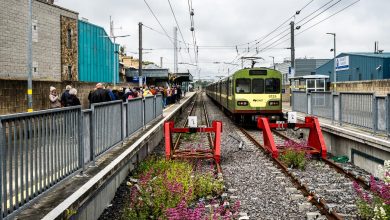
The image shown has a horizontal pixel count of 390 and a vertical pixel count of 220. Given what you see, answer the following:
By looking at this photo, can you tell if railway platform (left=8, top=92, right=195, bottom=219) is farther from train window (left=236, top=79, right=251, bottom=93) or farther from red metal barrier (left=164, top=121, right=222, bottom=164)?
train window (left=236, top=79, right=251, bottom=93)

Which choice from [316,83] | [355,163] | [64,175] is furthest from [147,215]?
[316,83]

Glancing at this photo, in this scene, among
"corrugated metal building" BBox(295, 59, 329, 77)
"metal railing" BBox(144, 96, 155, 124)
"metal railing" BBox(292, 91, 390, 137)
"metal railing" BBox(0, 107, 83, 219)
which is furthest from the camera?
"corrugated metal building" BBox(295, 59, 329, 77)

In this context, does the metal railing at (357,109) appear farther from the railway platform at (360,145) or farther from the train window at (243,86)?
the train window at (243,86)

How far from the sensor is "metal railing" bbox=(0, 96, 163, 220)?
4.03 meters

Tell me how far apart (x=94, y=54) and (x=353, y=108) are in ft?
118

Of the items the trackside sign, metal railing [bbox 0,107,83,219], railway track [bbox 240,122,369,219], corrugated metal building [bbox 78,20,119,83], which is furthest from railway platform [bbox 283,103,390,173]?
the trackside sign

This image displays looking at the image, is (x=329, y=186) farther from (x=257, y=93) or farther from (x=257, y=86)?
(x=257, y=86)

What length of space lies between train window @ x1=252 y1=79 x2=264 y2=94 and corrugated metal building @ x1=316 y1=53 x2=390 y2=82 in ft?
99.8

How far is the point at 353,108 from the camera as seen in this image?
12.4m

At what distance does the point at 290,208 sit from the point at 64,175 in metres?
3.39

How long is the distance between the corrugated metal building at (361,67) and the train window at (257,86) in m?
30.4

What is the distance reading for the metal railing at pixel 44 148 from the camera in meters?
4.03

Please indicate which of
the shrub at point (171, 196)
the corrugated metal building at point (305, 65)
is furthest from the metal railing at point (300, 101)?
the corrugated metal building at point (305, 65)

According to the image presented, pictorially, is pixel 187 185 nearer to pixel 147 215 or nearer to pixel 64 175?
pixel 147 215
